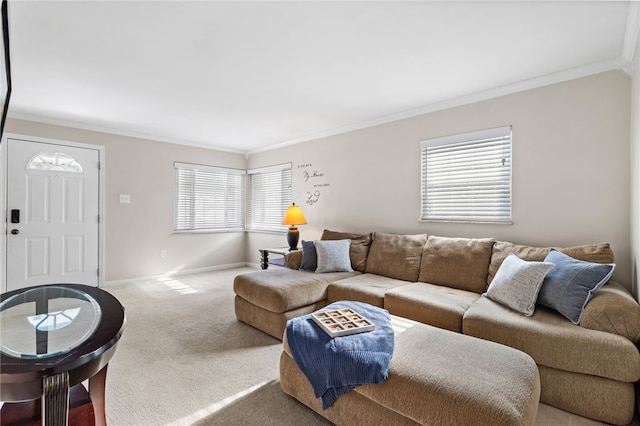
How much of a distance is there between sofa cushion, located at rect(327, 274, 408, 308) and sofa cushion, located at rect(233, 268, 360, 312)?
0.39ft

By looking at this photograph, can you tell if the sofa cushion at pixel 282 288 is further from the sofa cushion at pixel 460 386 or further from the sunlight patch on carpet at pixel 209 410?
the sofa cushion at pixel 460 386

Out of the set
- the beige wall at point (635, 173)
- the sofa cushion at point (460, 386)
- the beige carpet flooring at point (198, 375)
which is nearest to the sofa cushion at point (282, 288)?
the beige carpet flooring at point (198, 375)

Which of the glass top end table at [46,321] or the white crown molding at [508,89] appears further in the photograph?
the white crown molding at [508,89]

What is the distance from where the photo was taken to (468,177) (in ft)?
10.8

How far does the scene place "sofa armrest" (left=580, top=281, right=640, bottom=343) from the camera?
1747 millimetres

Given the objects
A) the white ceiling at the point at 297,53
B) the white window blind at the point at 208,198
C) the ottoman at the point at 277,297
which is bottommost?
the ottoman at the point at 277,297

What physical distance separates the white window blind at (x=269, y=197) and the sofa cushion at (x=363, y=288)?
246cm

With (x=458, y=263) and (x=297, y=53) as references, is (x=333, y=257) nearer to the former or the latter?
(x=458, y=263)

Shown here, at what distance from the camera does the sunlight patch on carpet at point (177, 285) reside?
430 cm

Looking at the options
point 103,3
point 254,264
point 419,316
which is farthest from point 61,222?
point 419,316

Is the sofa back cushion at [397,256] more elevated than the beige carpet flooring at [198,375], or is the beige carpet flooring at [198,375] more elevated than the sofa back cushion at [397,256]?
the sofa back cushion at [397,256]

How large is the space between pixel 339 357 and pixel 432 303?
1140mm

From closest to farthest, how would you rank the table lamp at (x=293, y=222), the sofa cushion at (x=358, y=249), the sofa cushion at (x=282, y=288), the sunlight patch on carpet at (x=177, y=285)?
the sofa cushion at (x=282, y=288), the sofa cushion at (x=358, y=249), the sunlight patch on carpet at (x=177, y=285), the table lamp at (x=293, y=222)

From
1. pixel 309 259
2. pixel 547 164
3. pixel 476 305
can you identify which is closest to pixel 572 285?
pixel 476 305
